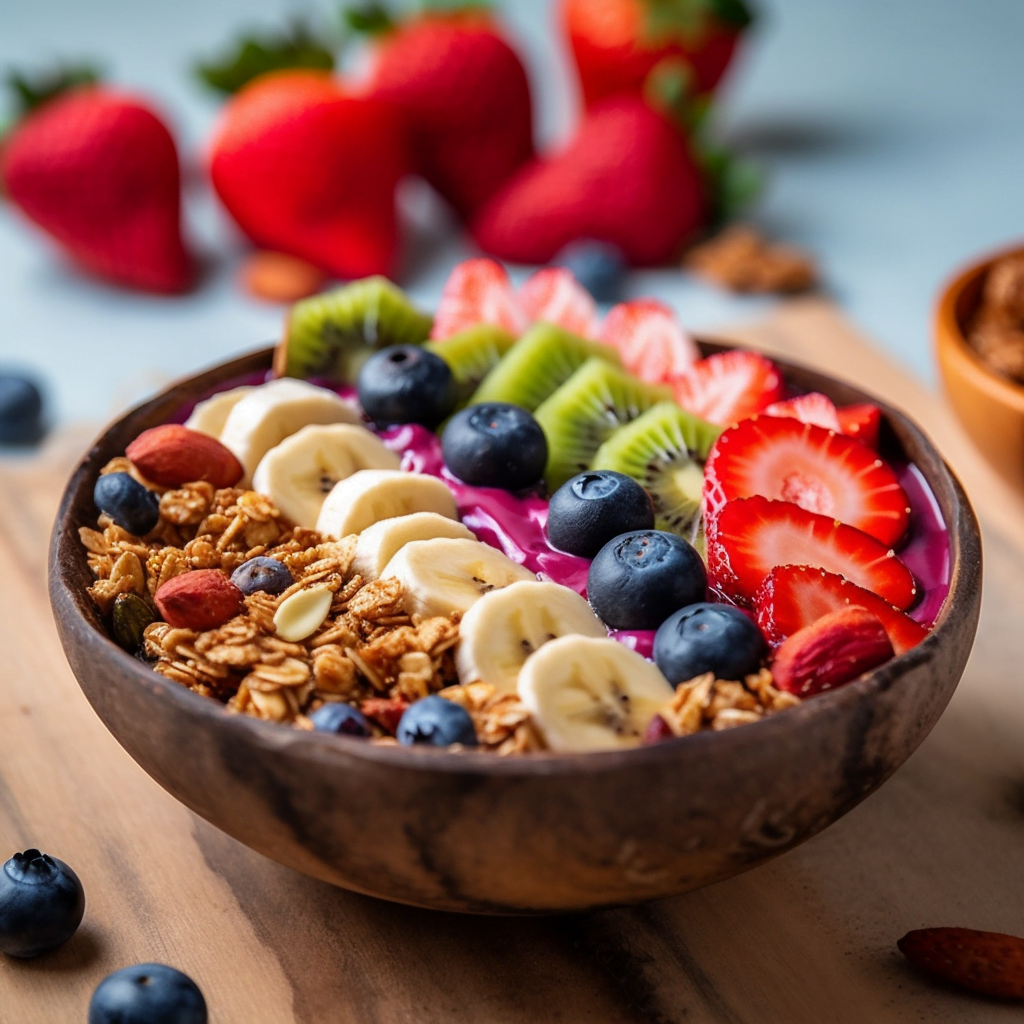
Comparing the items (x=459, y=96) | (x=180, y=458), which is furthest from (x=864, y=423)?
(x=459, y=96)

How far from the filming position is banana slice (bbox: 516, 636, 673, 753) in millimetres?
1310

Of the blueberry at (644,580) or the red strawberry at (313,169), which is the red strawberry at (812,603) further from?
the red strawberry at (313,169)

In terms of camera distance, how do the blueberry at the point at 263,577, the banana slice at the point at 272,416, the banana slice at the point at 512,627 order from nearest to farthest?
1. the banana slice at the point at 512,627
2. the blueberry at the point at 263,577
3. the banana slice at the point at 272,416

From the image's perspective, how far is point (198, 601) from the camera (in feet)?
4.79

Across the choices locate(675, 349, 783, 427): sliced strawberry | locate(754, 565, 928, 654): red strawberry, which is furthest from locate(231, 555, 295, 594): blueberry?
locate(675, 349, 783, 427): sliced strawberry

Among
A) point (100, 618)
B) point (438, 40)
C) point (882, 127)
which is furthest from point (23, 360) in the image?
point (882, 127)

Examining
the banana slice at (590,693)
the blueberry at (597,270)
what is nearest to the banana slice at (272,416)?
the banana slice at (590,693)

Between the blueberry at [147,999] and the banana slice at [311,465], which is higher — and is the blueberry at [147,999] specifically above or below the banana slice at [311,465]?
→ below

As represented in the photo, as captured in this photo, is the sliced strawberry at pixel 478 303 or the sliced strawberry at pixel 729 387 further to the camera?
the sliced strawberry at pixel 478 303

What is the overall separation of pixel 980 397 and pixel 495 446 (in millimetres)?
899

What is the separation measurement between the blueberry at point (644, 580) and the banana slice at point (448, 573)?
0.12 metres

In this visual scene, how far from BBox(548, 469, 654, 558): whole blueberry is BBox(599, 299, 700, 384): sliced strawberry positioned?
425 millimetres

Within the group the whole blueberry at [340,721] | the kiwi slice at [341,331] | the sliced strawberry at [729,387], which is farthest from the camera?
the kiwi slice at [341,331]

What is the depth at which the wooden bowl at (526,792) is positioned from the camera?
3.95ft
